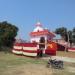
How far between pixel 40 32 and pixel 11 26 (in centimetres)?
719

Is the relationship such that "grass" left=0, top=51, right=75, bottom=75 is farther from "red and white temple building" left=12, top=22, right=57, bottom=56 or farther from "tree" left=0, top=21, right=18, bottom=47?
"tree" left=0, top=21, right=18, bottom=47

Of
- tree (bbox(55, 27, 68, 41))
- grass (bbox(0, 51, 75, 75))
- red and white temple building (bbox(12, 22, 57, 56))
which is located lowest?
grass (bbox(0, 51, 75, 75))

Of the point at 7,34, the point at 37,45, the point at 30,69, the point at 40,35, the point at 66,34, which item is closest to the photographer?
the point at 30,69

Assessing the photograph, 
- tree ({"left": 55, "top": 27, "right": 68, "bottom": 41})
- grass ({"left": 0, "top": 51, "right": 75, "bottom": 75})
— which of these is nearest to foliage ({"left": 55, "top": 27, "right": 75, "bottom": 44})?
tree ({"left": 55, "top": 27, "right": 68, "bottom": 41})

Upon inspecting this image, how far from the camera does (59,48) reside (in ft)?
182

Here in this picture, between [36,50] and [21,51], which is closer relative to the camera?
[36,50]

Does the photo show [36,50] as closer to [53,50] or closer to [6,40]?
[53,50]

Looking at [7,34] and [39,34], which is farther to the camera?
[39,34]

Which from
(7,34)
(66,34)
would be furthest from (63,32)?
(7,34)

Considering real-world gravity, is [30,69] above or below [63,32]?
below

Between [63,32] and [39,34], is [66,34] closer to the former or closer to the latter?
[63,32]

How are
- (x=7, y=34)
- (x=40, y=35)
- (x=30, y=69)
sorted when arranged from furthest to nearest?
(x=40, y=35) < (x=7, y=34) < (x=30, y=69)

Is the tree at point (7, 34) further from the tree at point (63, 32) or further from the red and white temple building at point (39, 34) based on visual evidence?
the tree at point (63, 32)

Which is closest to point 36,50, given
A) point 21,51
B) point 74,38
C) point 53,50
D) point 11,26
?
point 21,51
